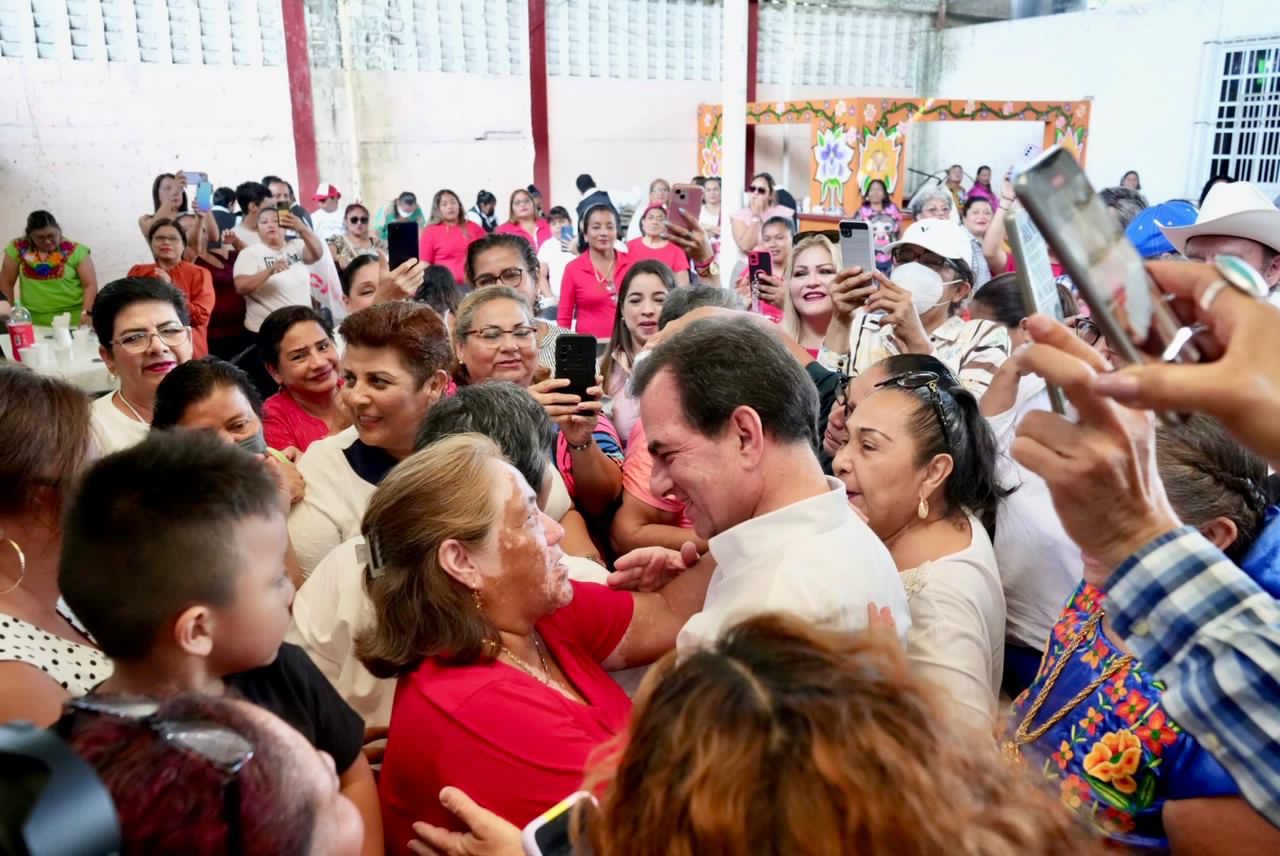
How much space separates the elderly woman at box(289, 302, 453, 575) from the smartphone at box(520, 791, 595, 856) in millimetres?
1471

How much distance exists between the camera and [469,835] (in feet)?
4.27

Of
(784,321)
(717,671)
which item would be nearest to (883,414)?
(717,671)

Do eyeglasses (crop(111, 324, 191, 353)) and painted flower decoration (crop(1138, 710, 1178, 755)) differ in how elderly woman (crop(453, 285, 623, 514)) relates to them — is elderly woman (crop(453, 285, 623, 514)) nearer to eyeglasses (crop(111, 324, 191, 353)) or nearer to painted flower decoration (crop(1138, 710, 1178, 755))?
eyeglasses (crop(111, 324, 191, 353))

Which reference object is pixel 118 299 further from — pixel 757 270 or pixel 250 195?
pixel 250 195

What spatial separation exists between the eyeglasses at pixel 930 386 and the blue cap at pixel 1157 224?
6.53ft

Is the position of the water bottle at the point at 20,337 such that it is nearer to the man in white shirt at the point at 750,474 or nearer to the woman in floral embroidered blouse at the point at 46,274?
the woman in floral embroidered blouse at the point at 46,274

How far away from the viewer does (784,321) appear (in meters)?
4.14

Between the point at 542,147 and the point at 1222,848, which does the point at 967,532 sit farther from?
the point at 542,147

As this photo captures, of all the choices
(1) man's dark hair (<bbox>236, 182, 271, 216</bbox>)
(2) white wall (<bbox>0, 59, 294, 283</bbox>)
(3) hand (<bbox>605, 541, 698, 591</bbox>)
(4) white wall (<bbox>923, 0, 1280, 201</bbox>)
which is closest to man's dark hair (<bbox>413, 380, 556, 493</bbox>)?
(3) hand (<bbox>605, 541, 698, 591</bbox>)

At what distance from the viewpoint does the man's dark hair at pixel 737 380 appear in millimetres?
1670

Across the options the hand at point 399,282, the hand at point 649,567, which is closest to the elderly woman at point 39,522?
the hand at point 649,567

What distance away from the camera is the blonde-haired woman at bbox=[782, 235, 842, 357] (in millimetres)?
3994

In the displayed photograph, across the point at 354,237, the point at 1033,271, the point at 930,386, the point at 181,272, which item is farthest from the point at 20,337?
the point at 1033,271

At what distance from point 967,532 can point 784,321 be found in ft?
7.52
